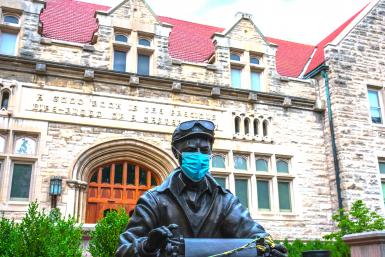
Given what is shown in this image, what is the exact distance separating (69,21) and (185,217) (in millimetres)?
12331

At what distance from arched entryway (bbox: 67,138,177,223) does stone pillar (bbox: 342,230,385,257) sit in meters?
5.37

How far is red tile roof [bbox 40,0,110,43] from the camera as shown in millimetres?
12320

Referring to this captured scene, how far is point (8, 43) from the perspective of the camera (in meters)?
10.7

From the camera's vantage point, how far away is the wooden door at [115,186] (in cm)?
1040

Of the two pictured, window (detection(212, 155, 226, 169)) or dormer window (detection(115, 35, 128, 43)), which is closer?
window (detection(212, 155, 226, 169))

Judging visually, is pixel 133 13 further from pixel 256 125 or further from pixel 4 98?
pixel 256 125

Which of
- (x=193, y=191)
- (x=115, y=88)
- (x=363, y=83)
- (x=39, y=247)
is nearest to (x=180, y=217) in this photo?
(x=193, y=191)

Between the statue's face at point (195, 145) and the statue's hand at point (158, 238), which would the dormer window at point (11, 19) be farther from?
the statue's hand at point (158, 238)

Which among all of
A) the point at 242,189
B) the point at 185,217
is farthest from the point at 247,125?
the point at 185,217

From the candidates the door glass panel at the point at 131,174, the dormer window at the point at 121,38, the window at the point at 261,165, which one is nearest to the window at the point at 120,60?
the dormer window at the point at 121,38

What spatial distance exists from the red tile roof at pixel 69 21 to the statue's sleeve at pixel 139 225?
10.8 m

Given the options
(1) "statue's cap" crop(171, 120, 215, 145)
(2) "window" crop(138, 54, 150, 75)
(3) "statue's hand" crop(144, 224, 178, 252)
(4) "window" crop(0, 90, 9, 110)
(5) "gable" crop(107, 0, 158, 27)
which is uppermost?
(5) "gable" crop(107, 0, 158, 27)

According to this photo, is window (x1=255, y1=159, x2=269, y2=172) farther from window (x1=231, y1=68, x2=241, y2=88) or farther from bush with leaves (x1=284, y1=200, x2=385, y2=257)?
bush with leaves (x1=284, y1=200, x2=385, y2=257)

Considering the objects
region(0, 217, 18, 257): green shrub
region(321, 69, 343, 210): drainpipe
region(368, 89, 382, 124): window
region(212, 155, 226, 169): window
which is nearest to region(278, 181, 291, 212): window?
region(321, 69, 343, 210): drainpipe
